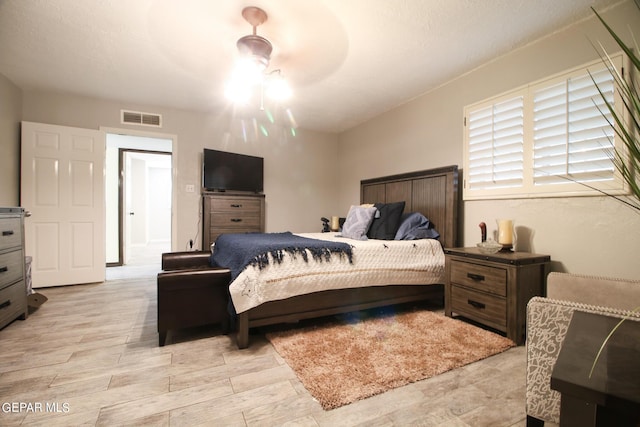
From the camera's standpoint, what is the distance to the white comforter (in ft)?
6.73

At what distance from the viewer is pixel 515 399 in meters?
1.48

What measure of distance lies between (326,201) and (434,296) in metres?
2.98

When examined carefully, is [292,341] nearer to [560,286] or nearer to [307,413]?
[307,413]

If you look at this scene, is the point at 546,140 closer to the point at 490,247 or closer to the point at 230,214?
the point at 490,247

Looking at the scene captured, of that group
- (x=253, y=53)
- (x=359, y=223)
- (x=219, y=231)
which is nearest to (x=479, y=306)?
(x=359, y=223)

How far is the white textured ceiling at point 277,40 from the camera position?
2.11 m

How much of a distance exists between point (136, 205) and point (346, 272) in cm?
736

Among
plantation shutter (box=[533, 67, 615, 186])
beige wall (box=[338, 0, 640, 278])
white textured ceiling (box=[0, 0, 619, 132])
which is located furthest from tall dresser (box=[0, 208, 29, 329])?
plantation shutter (box=[533, 67, 615, 186])

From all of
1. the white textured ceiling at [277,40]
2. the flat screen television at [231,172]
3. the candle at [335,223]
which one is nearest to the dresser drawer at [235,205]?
the flat screen television at [231,172]

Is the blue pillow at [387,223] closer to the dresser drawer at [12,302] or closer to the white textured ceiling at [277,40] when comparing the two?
the white textured ceiling at [277,40]

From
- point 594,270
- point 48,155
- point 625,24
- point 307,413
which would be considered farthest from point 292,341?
point 48,155

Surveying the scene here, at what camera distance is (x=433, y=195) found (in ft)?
10.8

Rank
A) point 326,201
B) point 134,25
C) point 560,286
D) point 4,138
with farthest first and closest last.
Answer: point 326,201 < point 4,138 < point 134,25 < point 560,286

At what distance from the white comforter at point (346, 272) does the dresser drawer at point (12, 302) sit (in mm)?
1892
